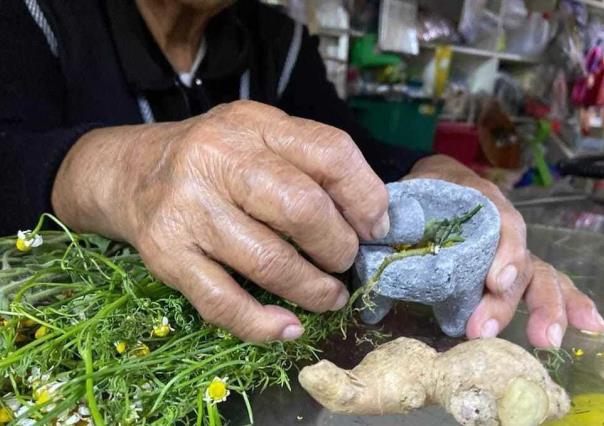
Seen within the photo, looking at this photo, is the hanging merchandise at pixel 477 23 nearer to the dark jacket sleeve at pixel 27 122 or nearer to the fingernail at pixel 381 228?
the dark jacket sleeve at pixel 27 122

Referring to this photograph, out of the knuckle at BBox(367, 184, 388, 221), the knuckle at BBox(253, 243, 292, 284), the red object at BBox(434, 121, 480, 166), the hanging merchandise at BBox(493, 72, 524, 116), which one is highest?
the knuckle at BBox(367, 184, 388, 221)

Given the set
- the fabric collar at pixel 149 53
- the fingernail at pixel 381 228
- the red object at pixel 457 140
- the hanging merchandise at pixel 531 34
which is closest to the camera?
the fingernail at pixel 381 228

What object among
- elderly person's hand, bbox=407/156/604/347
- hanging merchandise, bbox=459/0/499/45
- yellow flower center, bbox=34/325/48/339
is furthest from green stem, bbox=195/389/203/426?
hanging merchandise, bbox=459/0/499/45

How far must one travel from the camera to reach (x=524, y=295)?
535 mm

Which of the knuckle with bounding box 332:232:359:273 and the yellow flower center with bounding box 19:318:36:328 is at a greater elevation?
the knuckle with bounding box 332:232:359:273

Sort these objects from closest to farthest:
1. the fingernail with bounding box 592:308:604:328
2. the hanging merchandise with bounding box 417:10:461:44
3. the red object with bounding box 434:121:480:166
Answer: the fingernail with bounding box 592:308:604:328 → the hanging merchandise with bounding box 417:10:461:44 → the red object with bounding box 434:121:480:166

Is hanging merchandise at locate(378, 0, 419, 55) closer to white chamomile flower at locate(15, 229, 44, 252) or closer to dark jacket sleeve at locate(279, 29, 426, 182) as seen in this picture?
dark jacket sleeve at locate(279, 29, 426, 182)

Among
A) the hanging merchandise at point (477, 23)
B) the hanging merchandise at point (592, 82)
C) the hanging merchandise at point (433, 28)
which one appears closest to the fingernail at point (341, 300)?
the hanging merchandise at point (433, 28)

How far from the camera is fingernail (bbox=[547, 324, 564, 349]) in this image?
0.47m

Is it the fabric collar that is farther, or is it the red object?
the red object

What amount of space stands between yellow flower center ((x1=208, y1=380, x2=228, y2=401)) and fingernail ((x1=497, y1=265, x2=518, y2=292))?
9.4 inches

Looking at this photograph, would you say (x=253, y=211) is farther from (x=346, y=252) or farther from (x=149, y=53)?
(x=149, y=53)

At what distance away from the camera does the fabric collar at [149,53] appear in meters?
0.73

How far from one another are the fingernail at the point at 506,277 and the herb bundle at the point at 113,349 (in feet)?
0.41
